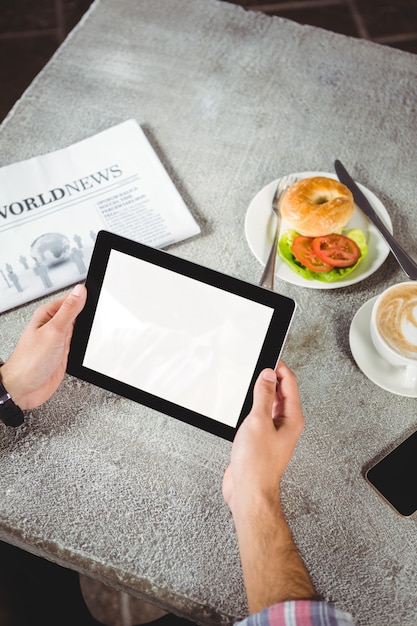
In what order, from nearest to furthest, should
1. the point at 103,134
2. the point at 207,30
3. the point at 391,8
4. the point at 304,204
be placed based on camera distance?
the point at 304,204 → the point at 103,134 → the point at 207,30 → the point at 391,8

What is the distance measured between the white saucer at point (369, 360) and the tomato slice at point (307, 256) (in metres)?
0.08

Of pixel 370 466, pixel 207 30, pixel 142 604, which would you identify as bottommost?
pixel 142 604

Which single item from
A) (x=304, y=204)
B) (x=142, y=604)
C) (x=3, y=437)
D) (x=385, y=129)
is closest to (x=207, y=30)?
(x=385, y=129)

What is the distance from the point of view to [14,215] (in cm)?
85

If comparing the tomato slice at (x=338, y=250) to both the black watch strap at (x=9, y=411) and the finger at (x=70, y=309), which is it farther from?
the black watch strap at (x=9, y=411)

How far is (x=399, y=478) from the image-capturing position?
2.17ft

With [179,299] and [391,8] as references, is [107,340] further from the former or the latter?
[391,8]

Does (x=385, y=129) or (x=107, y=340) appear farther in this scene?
(x=385, y=129)

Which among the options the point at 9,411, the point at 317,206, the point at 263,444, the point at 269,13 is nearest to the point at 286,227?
the point at 317,206

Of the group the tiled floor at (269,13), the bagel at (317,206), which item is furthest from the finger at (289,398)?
the tiled floor at (269,13)

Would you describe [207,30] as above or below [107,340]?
above

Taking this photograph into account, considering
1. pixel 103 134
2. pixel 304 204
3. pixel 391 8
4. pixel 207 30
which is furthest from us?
pixel 391 8

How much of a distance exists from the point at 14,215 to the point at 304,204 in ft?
1.47

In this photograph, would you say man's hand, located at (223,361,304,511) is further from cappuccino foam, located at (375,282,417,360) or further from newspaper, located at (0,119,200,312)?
newspaper, located at (0,119,200,312)
